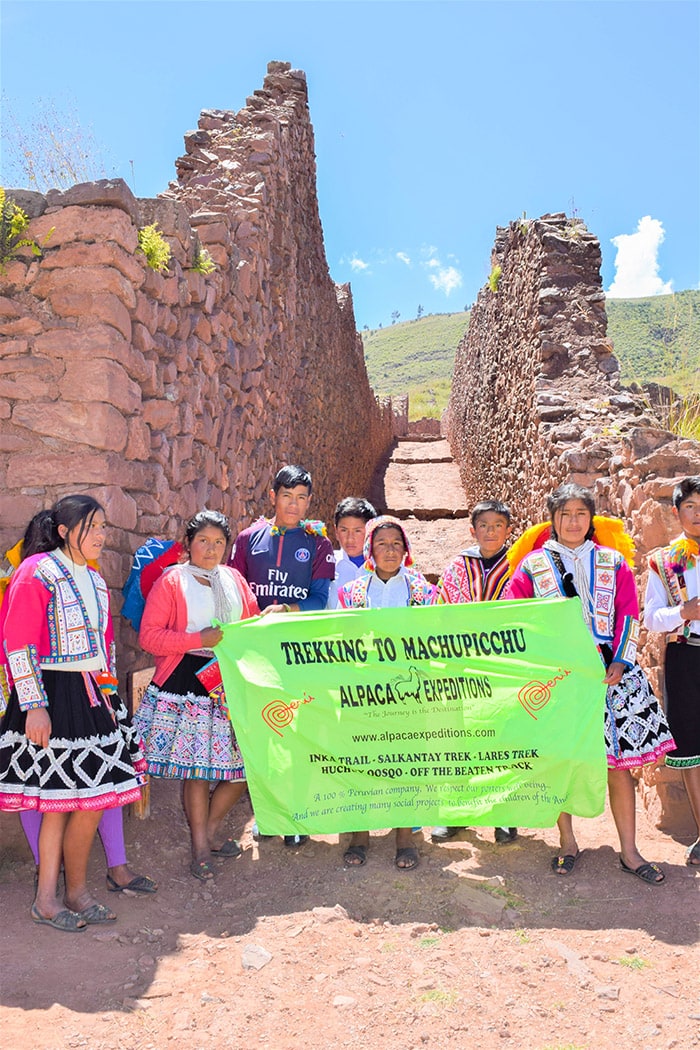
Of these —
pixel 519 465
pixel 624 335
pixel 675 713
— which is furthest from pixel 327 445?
pixel 624 335

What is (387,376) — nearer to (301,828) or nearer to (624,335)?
(624,335)

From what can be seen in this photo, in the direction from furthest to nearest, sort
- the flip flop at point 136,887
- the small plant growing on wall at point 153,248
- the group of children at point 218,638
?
the small plant growing on wall at point 153,248 → the flip flop at point 136,887 → the group of children at point 218,638

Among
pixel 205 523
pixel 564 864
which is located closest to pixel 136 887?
pixel 205 523

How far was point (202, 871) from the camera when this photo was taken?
139 inches

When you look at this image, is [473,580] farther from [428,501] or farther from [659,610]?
[428,501]

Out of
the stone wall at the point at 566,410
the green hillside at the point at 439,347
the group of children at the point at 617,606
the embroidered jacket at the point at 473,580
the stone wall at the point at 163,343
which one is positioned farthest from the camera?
the green hillside at the point at 439,347

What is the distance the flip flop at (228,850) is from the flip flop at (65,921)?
0.84 m

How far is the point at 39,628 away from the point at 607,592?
2473 millimetres

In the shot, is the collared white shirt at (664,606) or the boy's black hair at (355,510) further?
the boy's black hair at (355,510)

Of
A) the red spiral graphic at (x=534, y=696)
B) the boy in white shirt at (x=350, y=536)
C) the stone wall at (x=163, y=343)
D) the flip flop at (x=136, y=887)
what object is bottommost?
the flip flop at (x=136, y=887)

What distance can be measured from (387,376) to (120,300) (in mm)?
61038

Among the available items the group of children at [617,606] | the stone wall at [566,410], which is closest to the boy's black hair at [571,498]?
the group of children at [617,606]

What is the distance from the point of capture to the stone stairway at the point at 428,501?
446 inches

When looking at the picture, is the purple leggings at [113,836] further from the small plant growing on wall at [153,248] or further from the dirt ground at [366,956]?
the small plant growing on wall at [153,248]
